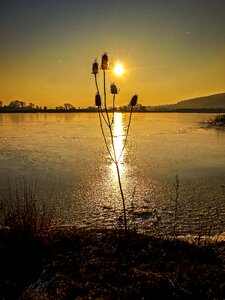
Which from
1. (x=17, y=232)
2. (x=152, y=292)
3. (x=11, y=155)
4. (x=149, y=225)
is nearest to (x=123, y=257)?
(x=152, y=292)

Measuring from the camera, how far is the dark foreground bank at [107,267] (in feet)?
8.57

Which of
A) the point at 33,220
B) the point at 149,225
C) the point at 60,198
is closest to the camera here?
the point at 33,220

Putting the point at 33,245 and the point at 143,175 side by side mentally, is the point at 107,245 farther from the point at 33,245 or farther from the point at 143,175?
the point at 143,175

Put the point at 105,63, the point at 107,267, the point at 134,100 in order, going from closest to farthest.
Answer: the point at 107,267 → the point at 105,63 → the point at 134,100

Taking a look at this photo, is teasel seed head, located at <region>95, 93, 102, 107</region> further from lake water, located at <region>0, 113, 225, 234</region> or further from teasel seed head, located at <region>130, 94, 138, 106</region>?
lake water, located at <region>0, 113, 225, 234</region>

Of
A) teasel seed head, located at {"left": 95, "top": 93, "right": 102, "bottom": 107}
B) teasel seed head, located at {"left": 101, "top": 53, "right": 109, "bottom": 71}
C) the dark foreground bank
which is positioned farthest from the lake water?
teasel seed head, located at {"left": 101, "top": 53, "right": 109, "bottom": 71}

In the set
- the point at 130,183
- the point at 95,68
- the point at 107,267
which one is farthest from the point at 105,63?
the point at 130,183

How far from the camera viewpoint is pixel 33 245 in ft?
11.8

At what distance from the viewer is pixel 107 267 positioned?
3.11 m

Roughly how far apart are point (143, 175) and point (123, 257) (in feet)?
19.5

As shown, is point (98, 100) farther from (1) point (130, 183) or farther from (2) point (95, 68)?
(1) point (130, 183)

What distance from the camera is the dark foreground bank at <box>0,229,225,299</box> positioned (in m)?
2.61

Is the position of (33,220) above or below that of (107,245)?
above

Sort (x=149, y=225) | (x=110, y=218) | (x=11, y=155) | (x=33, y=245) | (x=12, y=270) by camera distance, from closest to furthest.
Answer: (x=12, y=270), (x=33, y=245), (x=149, y=225), (x=110, y=218), (x=11, y=155)
